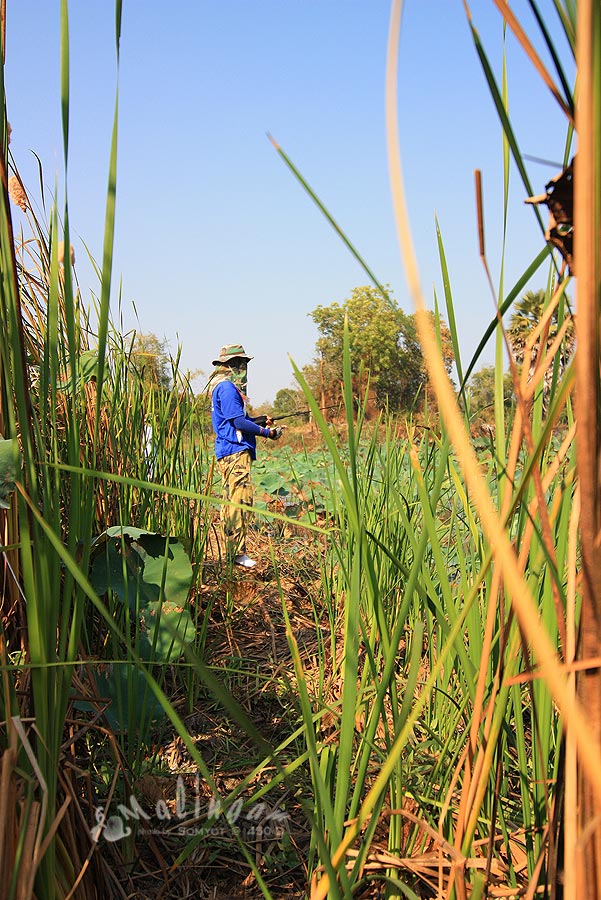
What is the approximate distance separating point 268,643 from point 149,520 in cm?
67

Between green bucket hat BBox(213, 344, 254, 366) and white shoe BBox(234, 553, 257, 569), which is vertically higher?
green bucket hat BBox(213, 344, 254, 366)

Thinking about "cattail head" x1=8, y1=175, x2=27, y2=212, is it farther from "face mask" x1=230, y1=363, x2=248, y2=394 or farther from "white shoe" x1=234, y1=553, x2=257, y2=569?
"face mask" x1=230, y1=363, x2=248, y2=394

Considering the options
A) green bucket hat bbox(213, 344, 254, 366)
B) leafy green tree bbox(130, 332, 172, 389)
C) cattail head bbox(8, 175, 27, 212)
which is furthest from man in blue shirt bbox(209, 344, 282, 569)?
cattail head bbox(8, 175, 27, 212)

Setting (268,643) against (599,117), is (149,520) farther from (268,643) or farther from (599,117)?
(599,117)

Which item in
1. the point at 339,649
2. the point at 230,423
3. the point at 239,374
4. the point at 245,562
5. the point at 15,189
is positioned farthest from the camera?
the point at 239,374

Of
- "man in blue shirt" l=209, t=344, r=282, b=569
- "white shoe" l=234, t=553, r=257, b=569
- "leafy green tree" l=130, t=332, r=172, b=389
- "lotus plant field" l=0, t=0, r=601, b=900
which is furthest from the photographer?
"man in blue shirt" l=209, t=344, r=282, b=569

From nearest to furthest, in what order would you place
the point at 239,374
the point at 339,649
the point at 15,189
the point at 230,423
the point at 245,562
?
the point at 15,189 < the point at 339,649 < the point at 245,562 < the point at 230,423 < the point at 239,374

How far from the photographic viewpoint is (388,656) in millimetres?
699

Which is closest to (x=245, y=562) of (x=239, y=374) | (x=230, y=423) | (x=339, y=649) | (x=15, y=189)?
(x=339, y=649)

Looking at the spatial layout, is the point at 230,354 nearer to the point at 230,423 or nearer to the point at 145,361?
the point at 230,423

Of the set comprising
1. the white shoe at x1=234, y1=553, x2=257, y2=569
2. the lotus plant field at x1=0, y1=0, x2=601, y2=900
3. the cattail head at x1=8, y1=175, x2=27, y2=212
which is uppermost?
the cattail head at x1=8, y1=175, x2=27, y2=212

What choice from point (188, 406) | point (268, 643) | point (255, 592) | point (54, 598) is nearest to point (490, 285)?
point (54, 598)

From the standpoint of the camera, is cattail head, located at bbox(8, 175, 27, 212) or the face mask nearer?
cattail head, located at bbox(8, 175, 27, 212)

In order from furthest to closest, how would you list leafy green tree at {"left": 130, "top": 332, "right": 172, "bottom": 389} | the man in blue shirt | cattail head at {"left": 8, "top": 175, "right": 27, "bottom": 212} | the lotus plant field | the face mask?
the face mask
the man in blue shirt
leafy green tree at {"left": 130, "top": 332, "right": 172, "bottom": 389}
cattail head at {"left": 8, "top": 175, "right": 27, "bottom": 212}
the lotus plant field
